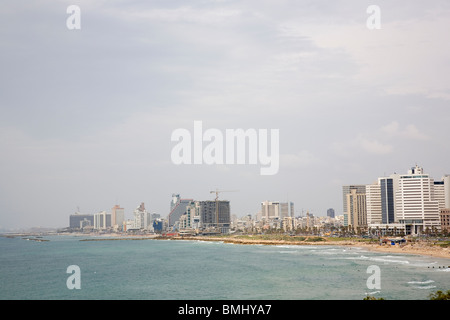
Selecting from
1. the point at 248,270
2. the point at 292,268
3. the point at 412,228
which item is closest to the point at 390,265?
the point at 292,268

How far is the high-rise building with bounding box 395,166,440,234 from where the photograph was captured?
181000mm

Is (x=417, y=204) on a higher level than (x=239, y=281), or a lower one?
higher

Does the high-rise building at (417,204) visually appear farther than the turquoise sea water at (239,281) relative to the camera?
Yes

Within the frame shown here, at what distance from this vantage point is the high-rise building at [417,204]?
181 m

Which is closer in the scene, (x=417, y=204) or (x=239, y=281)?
(x=239, y=281)

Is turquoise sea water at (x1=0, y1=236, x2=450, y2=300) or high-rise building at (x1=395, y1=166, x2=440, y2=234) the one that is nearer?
turquoise sea water at (x1=0, y1=236, x2=450, y2=300)

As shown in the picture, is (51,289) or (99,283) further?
(99,283)

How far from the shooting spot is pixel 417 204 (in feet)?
598
